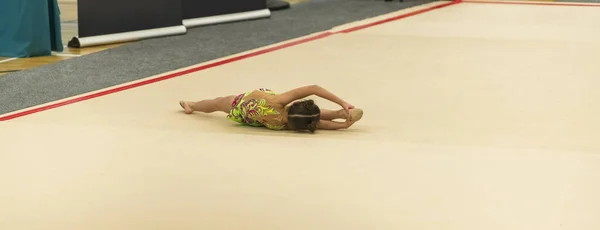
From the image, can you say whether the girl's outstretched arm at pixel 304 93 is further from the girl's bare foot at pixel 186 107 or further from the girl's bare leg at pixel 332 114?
the girl's bare foot at pixel 186 107

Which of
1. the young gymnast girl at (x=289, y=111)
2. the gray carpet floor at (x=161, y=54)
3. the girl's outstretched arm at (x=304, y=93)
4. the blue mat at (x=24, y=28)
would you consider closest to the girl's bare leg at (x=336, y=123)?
the young gymnast girl at (x=289, y=111)

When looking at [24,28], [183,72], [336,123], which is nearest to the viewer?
[336,123]

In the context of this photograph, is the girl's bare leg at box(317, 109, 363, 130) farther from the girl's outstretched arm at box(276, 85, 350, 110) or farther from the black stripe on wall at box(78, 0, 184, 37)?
the black stripe on wall at box(78, 0, 184, 37)

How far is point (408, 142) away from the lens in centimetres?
535

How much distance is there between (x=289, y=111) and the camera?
5426mm

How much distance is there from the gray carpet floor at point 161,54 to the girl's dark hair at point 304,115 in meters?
1.93

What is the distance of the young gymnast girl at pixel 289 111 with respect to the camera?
17.7ft

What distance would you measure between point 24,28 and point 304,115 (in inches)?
158

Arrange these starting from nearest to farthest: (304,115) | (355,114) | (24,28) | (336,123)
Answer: (304,115) < (355,114) < (336,123) < (24,28)

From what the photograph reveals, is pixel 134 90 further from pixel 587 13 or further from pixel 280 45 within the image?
pixel 587 13

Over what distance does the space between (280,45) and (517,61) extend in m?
2.18

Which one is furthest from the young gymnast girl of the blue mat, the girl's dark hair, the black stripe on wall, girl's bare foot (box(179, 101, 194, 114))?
the black stripe on wall

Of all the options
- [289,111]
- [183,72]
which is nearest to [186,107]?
[289,111]

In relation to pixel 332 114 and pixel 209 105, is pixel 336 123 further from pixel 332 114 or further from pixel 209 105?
pixel 209 105
